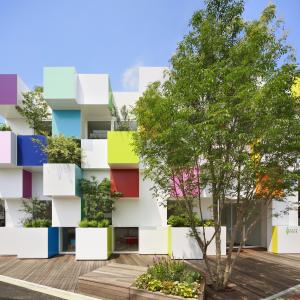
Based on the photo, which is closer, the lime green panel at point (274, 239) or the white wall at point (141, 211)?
the lime green panel at point (274, 239)

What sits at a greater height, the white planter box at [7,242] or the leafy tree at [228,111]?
the leafy tree at [228,111]

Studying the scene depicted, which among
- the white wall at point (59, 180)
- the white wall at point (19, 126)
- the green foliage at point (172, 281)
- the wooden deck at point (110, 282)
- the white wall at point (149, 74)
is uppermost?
the white wall at point (149, 74)

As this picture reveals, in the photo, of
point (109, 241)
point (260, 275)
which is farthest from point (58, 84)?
point (260, 275)

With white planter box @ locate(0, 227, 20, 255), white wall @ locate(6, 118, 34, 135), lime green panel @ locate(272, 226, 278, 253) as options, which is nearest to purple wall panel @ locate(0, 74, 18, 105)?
white wall @ locate(6, 118, 34, 135)

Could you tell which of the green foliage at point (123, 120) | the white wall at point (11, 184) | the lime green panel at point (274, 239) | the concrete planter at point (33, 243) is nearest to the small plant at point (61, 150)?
the white wall at point (11, 184)

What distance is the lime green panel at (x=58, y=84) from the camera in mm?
16267

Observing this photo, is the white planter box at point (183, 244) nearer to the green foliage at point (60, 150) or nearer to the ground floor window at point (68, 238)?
the ground floor window at point (68, 238)

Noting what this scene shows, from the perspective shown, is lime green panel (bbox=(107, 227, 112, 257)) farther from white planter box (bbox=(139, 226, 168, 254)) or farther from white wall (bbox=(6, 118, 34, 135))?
white wall (bbox=(6, 118, 34, 135))

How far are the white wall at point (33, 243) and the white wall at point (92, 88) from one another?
6344 mm

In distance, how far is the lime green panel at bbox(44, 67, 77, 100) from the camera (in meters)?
16.3

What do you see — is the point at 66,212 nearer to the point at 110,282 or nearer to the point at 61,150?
the point at 61,150

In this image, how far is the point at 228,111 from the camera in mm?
8617

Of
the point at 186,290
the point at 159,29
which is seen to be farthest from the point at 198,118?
the point at 186,290

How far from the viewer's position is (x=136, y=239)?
58.6 feet
